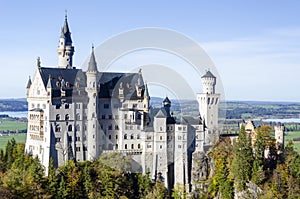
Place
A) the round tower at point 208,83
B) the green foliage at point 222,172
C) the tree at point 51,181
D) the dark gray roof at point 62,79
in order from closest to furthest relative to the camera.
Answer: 1. the tree at point 51,181
2. the dark gray roof at point 62,79
3. the green foliage at point 222,172
4. the round tower at point 208,83

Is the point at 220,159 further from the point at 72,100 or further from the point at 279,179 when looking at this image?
the point at 72,100

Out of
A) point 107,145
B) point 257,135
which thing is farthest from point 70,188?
point 257,135

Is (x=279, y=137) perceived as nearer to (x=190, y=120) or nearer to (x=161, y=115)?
(x=190, y=120)

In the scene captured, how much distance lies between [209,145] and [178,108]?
721cm

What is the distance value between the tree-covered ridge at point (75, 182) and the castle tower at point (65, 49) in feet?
54.9

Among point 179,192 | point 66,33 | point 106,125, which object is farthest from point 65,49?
point 179,192

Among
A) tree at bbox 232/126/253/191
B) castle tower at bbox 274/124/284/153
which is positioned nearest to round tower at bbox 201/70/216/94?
castle tower at bbox 274/124/284/153

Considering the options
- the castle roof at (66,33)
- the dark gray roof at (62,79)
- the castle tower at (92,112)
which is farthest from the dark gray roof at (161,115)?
the castle roof at (66,33)

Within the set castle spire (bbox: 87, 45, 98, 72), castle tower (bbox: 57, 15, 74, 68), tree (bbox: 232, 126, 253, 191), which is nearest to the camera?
tree (bbox: 232, 126, 253, 191)

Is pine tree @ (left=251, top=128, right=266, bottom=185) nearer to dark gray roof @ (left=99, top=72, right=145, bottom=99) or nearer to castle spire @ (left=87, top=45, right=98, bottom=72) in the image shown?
dark gray roof @ (left=99, top=72, right=145, bottom=99)

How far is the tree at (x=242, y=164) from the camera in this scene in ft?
231

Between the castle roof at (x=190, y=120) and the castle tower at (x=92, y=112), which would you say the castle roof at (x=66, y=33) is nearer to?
the castle tower at (x=92, y=112)

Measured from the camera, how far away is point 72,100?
71875 mm

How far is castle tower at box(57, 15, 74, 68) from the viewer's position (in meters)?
82.6
